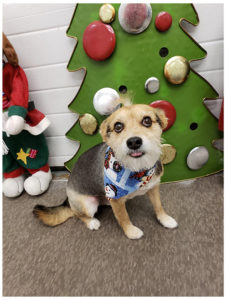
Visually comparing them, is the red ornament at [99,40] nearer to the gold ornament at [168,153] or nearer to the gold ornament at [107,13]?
the gold ornament at [107,13]

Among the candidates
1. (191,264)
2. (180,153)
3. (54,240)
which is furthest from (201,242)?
(54,240)

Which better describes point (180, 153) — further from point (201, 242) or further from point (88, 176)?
point (88, 176)

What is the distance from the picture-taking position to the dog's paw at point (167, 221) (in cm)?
102

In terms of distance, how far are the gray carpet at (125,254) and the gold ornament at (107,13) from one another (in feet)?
3.69

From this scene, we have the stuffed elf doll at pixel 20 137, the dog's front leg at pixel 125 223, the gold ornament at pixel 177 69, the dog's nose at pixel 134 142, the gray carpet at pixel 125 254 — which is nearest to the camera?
the dog's nose at pixel 134 142

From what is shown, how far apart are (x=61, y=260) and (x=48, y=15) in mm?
1443

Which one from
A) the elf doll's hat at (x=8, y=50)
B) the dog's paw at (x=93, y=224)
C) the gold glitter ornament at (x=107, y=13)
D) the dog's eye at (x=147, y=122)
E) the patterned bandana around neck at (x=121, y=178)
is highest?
the gold glitter ornament at (x=107, y=13)

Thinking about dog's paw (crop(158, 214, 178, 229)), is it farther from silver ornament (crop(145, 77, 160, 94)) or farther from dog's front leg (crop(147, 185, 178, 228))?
silver ornament (crop(145, 77, 160, 94))

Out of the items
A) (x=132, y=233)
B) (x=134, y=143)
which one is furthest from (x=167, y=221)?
(x=134, y=143)

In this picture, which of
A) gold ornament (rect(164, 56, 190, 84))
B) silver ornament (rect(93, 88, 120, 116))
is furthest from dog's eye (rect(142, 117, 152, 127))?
gold ornament (rect(164, 56, 190, 84))

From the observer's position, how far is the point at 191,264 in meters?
0.85

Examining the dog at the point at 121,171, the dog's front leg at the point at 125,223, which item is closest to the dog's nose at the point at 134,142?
the dog at the point at 121,171

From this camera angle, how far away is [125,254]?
3.07 ft

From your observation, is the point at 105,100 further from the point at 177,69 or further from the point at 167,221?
the point at 167,221
